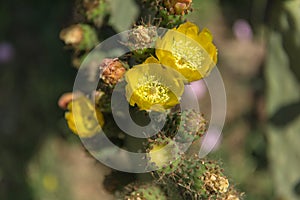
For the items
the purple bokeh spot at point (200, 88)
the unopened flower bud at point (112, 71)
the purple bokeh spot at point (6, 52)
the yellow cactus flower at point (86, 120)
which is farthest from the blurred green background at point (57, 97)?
the unopened flower bud at point (112, 71)

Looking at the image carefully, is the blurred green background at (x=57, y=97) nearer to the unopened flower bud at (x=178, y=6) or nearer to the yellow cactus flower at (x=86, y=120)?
the yellow cactus flower at (x=86, y=120)

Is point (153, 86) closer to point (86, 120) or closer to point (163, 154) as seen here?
point (163, 154)

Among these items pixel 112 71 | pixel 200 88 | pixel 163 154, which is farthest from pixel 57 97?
pixel 163 154

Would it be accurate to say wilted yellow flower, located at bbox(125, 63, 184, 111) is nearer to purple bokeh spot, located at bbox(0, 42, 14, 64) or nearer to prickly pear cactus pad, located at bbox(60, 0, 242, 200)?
prickly pear cactus pad, located at bbox(60, 0, 242, 200)

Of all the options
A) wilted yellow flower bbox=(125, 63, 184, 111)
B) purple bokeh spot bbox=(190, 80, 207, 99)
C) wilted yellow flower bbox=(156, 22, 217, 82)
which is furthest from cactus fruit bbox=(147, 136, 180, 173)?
purple bokeh spot bbox=(190, 80, 207, 99)

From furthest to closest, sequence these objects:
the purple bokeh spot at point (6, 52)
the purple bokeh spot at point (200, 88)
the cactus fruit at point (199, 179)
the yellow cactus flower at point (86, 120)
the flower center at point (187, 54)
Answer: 1. the purple bokeh spot at point (6, 52)
2. the purple bokeh spot at point (200, 88)
3. the yellow cactus flower at point (86, 120)
4. the flower center at point (187, 54)
5. the cactus fruit at point (199, 179)

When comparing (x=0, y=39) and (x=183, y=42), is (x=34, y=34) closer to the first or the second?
(x=0, y=39)
